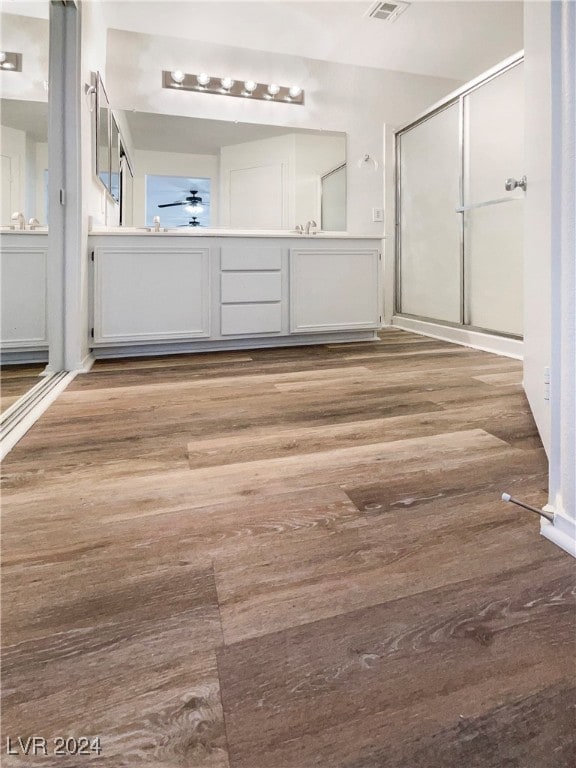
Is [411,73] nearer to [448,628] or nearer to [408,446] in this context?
[408,446]

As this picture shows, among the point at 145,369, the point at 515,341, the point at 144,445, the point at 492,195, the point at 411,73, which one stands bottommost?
the point at 144,445

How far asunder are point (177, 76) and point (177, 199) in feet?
3.20

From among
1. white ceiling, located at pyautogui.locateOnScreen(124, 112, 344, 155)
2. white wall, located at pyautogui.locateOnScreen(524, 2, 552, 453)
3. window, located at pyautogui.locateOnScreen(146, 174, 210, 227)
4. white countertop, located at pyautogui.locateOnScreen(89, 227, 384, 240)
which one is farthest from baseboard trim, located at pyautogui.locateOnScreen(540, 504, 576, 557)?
white ceiling, located at pyautogui.locateOnScreen(124, 112, 344, 155)

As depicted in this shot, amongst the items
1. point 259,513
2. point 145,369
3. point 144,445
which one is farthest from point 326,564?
point 145,369

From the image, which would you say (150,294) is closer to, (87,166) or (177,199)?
(87,166)

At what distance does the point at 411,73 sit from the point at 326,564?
184 inches

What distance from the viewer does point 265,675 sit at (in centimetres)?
56

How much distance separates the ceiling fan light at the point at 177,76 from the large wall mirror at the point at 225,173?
0.30 metres

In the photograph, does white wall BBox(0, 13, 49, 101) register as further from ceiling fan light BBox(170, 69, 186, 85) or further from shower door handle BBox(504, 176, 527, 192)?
shower door handle BBox(504, 176, 527, 192)

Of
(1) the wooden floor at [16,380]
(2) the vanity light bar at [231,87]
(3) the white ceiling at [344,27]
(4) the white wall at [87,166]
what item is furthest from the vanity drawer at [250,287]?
(3) the white ceiling at [344,27]

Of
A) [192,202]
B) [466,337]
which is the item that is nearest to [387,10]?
[192,202]

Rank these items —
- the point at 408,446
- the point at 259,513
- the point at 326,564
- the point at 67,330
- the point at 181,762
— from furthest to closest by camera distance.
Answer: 1. the point at 67,330
2. the point at 408,446
3. the point at 259,513
4. the point at 326,564
5. the point at 181,762

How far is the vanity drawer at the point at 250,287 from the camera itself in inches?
118

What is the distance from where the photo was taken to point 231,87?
3639 millimetres
